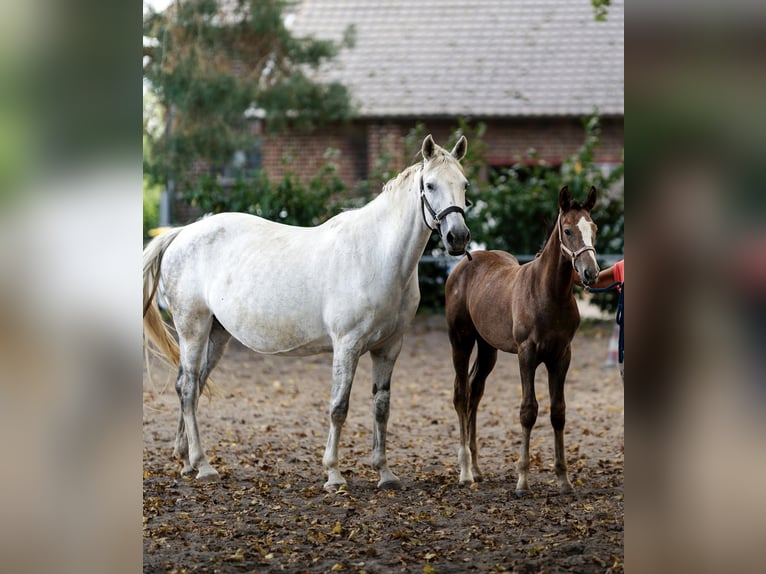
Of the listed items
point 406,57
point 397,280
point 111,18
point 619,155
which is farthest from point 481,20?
point 111,18

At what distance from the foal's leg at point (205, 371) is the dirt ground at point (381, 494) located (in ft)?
0.53

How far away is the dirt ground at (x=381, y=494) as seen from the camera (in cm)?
475

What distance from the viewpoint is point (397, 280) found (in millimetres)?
5969

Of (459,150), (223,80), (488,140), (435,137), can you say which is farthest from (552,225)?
(488,140)

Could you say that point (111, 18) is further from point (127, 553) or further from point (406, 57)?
point (406, 57)

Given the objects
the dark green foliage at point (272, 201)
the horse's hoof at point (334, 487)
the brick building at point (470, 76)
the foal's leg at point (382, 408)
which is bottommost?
the horse's hoof at point (334, 487)

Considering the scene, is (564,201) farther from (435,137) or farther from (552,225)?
(435,137)

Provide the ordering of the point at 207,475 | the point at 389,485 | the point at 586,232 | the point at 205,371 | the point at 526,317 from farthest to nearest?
the point at 205,371 → the point at 207,475 → the point at 389,485 → the point at 526,317 → the point at 586,232

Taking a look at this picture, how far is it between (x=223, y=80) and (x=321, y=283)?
33.9 feet

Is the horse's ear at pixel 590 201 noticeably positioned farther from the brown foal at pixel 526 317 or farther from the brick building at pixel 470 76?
the brick building at pixel 470 76

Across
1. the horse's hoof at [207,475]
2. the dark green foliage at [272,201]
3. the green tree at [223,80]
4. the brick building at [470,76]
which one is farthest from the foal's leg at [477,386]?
the brick building at [470,76]

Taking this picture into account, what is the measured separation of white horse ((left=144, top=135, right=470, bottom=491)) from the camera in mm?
5902

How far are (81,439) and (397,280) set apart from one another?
3362 mm

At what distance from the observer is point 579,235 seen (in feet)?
17.7
